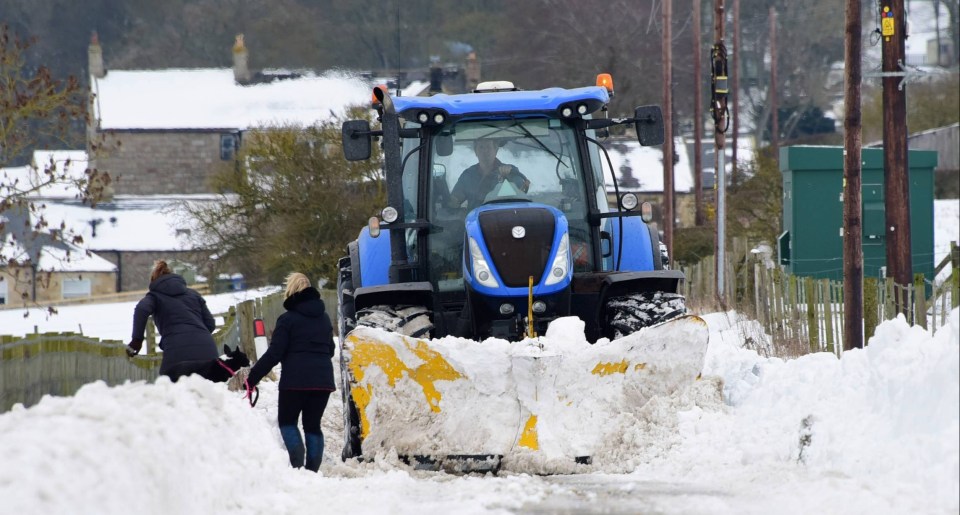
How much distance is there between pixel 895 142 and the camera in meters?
18.6

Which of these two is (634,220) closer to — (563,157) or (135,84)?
(563,157)

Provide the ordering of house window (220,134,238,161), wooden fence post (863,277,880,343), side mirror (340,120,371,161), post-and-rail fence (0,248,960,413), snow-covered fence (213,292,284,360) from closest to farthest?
side mirror (340,120,371,161), post-and-rail fence (0,248,960,413), wooden fence post (863,277,880,343), snow-covered fence (213,292,284,360), house window (220,134,238,161)

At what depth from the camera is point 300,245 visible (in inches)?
1259

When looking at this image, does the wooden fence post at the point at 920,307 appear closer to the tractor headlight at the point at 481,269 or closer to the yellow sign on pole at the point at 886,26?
the yellow sign on pole at the point at 886,26

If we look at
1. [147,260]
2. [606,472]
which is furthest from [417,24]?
[606,472]

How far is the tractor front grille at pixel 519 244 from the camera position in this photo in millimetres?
9570

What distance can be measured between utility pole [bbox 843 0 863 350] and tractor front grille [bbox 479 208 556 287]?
21.2 ft

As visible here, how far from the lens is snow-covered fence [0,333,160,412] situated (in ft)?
35.0

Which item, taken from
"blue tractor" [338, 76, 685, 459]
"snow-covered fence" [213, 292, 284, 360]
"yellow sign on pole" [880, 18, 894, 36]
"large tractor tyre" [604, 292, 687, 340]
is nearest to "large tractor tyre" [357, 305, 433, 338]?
"blue tractor" [338, 76, 685, 459]

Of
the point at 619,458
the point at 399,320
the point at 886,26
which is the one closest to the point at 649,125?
the point at 399,320

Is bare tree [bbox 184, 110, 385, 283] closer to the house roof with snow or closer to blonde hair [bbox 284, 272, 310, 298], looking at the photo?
blonde hair [bbox 284, 272, 310, 298]

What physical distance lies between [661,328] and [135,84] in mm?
62415

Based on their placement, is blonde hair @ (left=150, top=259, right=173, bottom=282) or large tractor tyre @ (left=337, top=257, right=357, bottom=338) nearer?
blonde hair @ (left=150, top=259, right=173, bottom=282)

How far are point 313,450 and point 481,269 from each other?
166 cm
